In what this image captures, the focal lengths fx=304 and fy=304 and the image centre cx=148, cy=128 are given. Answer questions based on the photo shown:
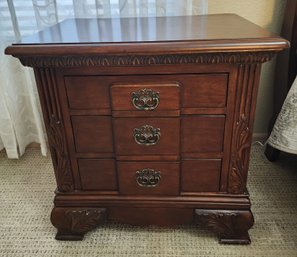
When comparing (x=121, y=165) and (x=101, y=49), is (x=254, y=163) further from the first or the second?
(x=101, y=49)

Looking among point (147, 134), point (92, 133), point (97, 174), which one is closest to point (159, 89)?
point (147, 134)

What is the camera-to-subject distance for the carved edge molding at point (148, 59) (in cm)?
77

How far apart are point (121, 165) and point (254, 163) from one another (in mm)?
787

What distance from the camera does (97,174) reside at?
0.98 meters

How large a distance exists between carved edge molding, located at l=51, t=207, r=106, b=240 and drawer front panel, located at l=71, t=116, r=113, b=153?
8.8 inches

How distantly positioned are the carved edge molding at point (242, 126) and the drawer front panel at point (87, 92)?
1.21 feet

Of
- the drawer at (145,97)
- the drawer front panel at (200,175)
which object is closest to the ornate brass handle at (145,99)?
the drawer at (145,97)

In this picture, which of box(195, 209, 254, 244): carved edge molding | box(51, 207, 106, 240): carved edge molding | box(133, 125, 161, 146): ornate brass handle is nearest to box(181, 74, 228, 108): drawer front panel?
box(133, 125, 161, 146): ornate brass handle

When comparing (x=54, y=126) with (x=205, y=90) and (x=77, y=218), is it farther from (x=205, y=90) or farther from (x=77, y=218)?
(x=205, y=90)

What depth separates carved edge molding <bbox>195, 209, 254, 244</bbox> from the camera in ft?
3.21

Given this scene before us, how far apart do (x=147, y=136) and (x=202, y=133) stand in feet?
0.53

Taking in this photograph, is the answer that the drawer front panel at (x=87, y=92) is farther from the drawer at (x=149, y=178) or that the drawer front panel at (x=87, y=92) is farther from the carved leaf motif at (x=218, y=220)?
the carved leaf motif at (x=218, y=220)

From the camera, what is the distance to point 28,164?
1.53 m

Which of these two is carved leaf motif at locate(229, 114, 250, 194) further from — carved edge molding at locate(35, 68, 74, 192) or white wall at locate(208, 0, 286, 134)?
white wall at locate(208, 0, 286, 134)
